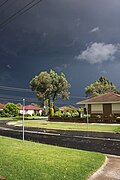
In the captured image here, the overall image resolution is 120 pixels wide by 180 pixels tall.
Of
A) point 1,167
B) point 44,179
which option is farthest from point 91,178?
point 1,167

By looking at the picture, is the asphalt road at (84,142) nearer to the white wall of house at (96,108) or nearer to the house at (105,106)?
the house at (105,106)

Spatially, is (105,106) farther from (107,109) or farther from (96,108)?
(96,108)

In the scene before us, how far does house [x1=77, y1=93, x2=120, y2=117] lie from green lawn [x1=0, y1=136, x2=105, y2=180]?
117 ft

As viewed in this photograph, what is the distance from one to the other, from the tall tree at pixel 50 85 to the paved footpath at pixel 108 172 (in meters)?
66.4

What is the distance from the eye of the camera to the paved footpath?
7941 millimetres

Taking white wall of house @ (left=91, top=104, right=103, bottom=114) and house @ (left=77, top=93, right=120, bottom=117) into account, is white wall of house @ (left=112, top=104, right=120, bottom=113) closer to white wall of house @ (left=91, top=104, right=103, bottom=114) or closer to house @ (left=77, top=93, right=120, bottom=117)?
house @ (left=77, top=93, right=120, bottom=117)

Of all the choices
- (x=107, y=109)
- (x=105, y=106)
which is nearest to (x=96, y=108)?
(x=105, y=106)

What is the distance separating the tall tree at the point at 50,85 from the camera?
76.4 metres

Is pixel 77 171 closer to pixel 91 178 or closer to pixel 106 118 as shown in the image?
pixel 91 178

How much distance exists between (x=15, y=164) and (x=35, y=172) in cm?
124

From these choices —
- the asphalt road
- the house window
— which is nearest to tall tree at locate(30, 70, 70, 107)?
the house window

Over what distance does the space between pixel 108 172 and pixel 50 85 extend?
6801 centimetres

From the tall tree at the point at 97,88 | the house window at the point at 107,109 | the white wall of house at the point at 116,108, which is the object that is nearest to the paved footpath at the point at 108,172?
the white wall of house at the point at 116,108

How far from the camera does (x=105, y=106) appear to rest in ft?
158
